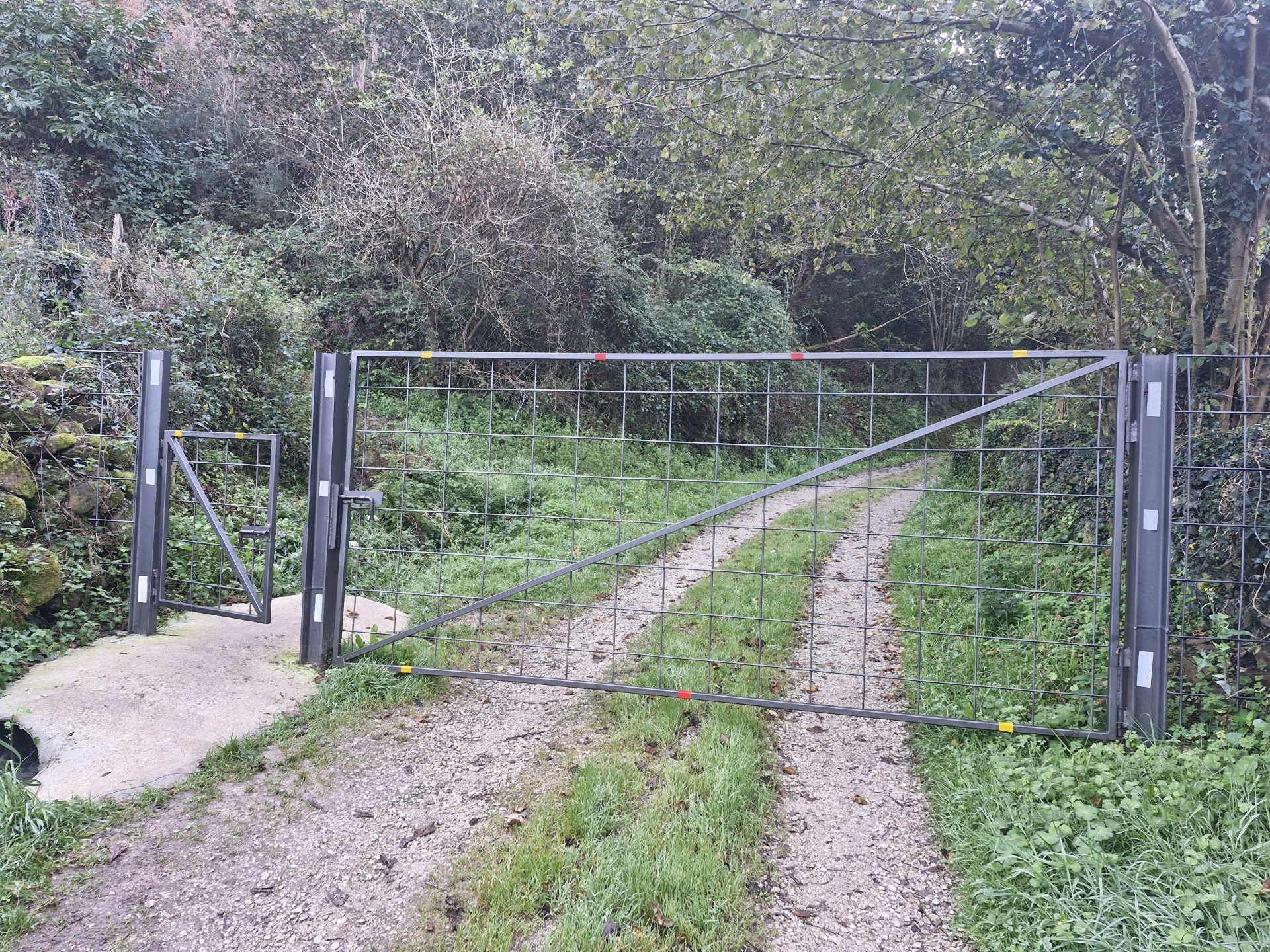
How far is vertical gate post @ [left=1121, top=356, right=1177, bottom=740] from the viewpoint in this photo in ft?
9.73

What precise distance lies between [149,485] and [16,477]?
0.91 metres

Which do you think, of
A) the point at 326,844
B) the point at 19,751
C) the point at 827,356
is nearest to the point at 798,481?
Result: the point at 827,356

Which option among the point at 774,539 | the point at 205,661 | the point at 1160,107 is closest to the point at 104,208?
the point at 205,661

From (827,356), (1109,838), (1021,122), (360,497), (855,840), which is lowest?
(855,840)

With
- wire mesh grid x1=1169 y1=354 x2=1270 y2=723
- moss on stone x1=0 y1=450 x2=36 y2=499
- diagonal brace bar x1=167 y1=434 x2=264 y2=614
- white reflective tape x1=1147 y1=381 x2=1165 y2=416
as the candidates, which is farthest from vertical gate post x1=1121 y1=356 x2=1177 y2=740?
moss on stone x1=0 y1=450 x2=36 y2=499

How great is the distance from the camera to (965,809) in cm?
283

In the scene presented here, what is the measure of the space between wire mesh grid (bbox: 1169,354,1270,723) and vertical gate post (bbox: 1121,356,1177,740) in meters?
0.11

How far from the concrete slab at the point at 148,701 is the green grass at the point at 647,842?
1429 mm

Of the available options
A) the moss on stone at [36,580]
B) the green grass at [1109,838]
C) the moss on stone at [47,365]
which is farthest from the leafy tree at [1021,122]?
the moss on stone at [36,580]

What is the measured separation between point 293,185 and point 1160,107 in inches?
428

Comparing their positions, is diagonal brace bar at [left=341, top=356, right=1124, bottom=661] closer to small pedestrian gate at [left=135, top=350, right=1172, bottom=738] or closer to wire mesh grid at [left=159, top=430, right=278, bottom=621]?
small pedestrian gate at [left=135, top=350, right=1172, bottom=738]

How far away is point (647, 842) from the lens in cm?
256

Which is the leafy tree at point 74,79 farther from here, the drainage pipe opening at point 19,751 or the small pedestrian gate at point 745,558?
the drainage pipe opening at point 19,751

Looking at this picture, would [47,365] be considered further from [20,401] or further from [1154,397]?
[1154,397]
